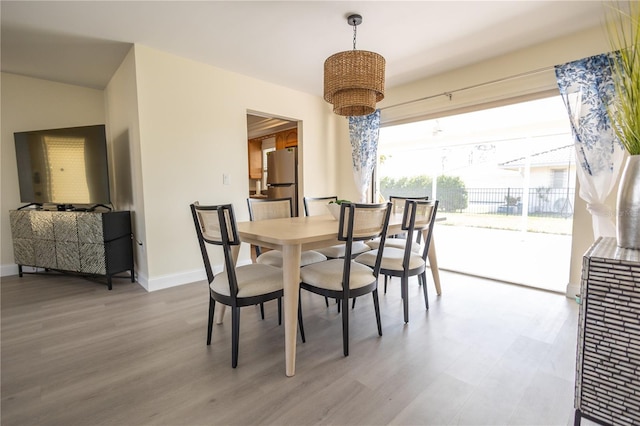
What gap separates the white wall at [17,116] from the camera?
345cm

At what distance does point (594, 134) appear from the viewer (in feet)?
7.97

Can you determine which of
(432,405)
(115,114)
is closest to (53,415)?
(432,405)

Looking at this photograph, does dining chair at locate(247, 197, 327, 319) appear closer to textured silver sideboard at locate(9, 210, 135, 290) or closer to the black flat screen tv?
textured silver sideboard at locate(9, 210, 135, 290)

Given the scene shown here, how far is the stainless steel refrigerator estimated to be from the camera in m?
4.87

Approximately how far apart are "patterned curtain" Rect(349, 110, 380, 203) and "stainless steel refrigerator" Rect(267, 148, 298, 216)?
110 centimetres

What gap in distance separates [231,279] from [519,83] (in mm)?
3225

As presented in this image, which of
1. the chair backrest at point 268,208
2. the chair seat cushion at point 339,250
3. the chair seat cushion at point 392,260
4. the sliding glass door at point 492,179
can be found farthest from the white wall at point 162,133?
the sliding glass door at point 492,179

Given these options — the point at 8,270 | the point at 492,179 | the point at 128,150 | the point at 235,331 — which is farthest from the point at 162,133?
the point at 492,179

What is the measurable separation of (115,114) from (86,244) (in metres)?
1.62

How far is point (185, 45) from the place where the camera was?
279cm

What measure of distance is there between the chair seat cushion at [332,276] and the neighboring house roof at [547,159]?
147 inches

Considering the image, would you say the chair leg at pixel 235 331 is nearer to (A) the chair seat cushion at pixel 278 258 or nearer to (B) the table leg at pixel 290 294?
(B) the table leg at pixel 290 294

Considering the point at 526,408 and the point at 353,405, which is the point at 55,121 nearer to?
the point at 353,405

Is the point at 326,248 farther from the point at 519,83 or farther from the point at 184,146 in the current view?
the point at 519,83
